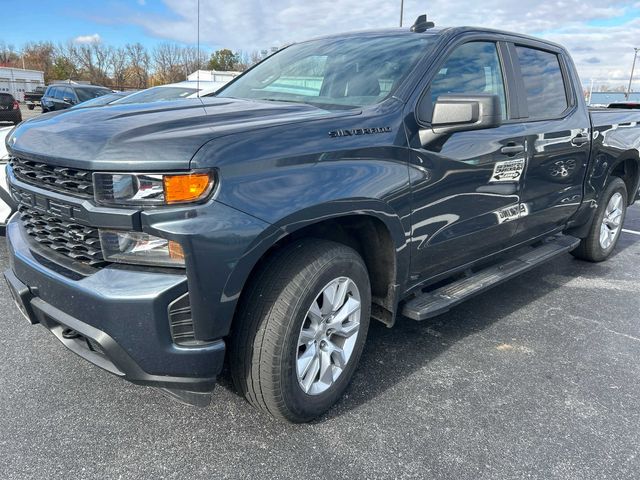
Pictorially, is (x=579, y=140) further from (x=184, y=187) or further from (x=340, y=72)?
(x=184, y=187)

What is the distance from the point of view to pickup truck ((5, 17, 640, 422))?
1865 mm

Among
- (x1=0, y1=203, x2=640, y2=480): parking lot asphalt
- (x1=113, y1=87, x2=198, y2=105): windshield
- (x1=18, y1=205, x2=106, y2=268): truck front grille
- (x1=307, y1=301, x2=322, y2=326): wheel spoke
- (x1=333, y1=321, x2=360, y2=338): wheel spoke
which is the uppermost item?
(x1=113, y1=87, x2=198, y2=105): windshield

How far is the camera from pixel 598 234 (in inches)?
194

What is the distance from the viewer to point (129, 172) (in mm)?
1857

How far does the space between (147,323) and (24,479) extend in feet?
2.83

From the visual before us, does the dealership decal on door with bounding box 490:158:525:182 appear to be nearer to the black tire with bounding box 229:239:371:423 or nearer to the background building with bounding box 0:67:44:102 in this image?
the black tire with bounding box 229:239:371:423

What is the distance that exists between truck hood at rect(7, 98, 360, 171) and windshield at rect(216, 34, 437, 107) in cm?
32

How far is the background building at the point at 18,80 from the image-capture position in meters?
49.0

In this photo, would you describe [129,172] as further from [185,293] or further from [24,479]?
[24,479]

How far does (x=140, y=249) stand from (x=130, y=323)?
0.27 metres

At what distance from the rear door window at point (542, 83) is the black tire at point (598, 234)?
1.25 metres

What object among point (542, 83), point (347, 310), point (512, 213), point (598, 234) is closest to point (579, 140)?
point (542, 83)

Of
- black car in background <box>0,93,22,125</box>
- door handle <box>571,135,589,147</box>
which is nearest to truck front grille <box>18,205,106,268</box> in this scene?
door handle <box>571,135,589,147</box>

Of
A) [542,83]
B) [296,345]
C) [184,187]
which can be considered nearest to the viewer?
[184,187]
